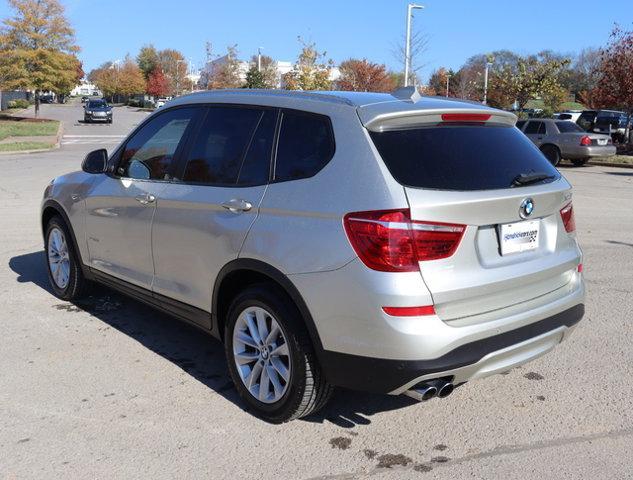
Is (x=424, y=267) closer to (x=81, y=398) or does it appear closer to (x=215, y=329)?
(x=215, y=329)

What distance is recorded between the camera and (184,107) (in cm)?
442

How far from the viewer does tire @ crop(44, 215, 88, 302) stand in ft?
18.1

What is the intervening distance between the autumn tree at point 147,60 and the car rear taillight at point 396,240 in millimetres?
113853

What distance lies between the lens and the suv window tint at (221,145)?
3.84 metres

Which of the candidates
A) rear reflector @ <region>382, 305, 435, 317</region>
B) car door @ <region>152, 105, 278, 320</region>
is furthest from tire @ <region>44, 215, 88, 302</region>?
rear reflector @ <region>382, 305, 435, 317</region>

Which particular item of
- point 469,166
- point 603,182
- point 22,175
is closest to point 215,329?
point 469,166

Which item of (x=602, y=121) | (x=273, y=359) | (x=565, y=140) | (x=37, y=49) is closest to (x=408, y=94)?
(x=273, y=359)

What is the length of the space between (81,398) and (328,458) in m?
1.63

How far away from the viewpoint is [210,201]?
3809 millimetres

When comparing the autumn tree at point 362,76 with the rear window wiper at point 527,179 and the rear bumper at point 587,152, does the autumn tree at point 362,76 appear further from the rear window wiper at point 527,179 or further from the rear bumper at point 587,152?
the rear window wiper at point 527,179

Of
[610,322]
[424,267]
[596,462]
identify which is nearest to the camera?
[424,267]

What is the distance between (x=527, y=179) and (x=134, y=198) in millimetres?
2626

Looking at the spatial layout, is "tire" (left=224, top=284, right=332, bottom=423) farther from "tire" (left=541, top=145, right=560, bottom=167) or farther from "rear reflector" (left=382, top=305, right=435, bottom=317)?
"tire" (left=541, top=145, right=560, bottom=167)

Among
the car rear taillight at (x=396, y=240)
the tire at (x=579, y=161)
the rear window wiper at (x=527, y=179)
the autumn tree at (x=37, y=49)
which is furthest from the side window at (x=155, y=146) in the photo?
the autumn tree at (x=37, y=49)
